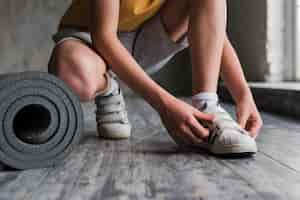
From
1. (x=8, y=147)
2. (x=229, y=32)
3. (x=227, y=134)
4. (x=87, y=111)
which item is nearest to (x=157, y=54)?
(x=227, y=134)

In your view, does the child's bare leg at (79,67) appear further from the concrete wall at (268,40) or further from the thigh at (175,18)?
the concrete wall at (268,40)

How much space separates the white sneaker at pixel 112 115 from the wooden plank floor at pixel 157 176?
0.42ft

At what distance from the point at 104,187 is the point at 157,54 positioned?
0.74m

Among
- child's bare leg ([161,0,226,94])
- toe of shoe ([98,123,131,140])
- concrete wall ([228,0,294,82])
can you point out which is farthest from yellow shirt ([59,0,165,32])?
concrete wall ([228,0,294,82])

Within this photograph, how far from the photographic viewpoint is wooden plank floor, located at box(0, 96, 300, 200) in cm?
85

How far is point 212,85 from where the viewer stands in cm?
131

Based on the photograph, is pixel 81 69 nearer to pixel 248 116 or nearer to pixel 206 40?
pixel 206 40

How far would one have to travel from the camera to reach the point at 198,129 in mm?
1163

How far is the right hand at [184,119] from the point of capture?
3.74 feet

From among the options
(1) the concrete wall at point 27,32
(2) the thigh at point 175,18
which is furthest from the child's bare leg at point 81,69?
(1) the concrete wall at point 27,32

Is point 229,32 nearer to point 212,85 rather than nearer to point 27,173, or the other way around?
point 212,85

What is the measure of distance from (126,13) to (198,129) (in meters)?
0.44

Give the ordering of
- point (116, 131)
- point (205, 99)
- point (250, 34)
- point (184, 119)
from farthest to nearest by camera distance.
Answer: point (250, 34) < point (116, 131) < point (205, 99) < point (184, 119)

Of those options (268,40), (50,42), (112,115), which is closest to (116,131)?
(112,115)
